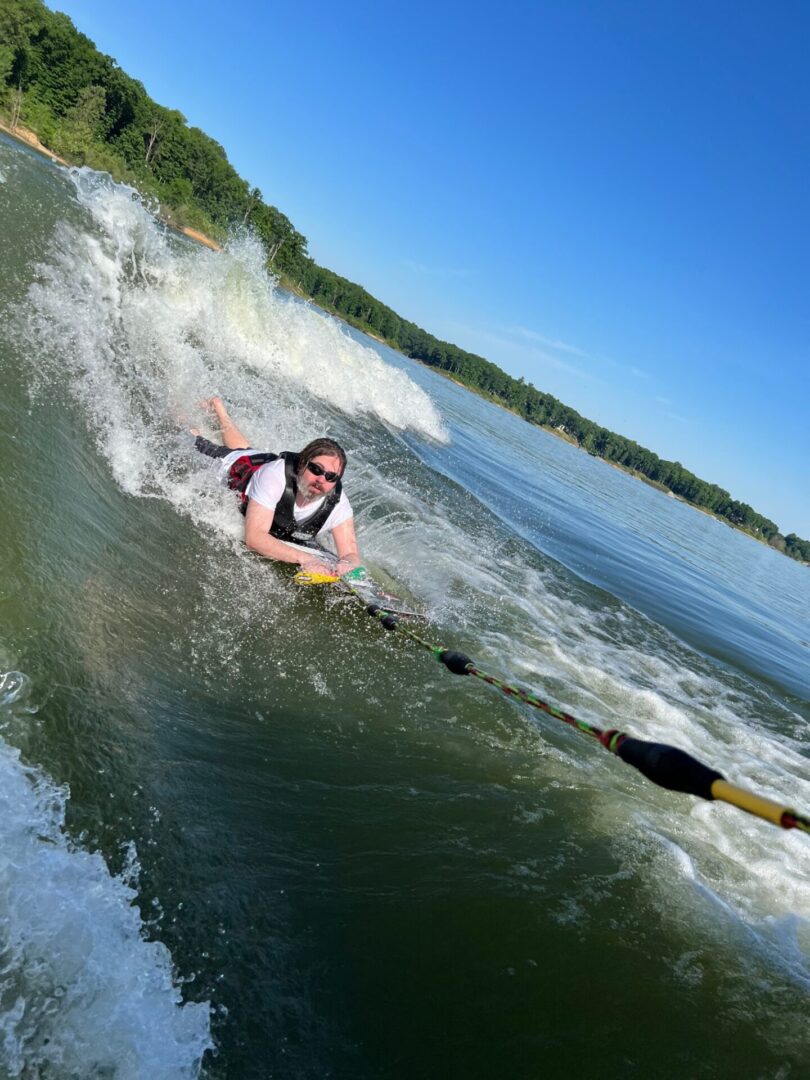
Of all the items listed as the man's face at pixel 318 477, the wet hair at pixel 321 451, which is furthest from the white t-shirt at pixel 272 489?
the wet hair at pixel 321 451

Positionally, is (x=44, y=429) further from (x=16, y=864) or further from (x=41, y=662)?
(x=16, y=864)

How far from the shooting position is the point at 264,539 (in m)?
6.64

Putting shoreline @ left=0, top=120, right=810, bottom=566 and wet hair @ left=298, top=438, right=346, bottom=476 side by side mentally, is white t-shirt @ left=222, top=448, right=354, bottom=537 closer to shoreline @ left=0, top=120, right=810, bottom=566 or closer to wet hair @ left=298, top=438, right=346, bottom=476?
wet hair @ left=298, top=438, right=346, bottom=476

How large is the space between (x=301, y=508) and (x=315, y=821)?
3.69 metres

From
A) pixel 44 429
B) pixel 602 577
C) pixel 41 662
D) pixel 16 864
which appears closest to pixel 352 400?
pixel 602 577

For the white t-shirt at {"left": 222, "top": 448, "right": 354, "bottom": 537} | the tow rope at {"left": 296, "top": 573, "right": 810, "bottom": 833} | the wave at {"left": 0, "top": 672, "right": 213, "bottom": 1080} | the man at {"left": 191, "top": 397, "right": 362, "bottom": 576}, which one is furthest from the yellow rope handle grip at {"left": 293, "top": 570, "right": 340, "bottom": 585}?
the tow rope at {"left": 296, "top": 573, "right": 810, "bottom": 833}

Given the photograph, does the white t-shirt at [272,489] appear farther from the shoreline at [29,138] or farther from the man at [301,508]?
the shoreline at [29,138]

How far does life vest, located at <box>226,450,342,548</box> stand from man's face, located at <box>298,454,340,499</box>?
0.12 m

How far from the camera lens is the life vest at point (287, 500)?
6.75 m

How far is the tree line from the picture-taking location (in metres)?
66.9

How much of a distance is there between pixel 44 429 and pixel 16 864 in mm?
4923

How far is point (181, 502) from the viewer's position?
24.1ft

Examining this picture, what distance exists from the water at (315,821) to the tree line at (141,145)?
131ft

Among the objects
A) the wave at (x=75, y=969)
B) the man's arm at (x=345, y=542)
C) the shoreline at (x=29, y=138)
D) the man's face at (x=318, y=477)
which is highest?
the shoreline at (x=29, y=138)
